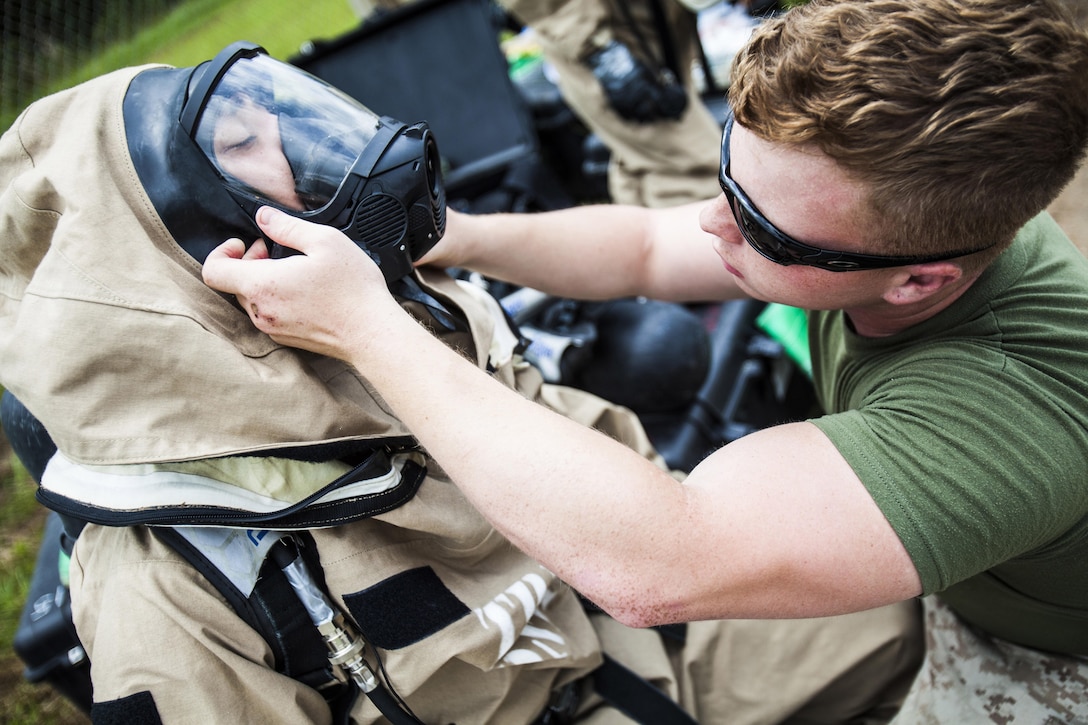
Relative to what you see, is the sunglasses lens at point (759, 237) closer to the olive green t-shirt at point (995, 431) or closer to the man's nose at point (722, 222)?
the man's nose at point (722, 222)

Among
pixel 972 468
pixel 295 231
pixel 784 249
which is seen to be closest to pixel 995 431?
pixel 972 468

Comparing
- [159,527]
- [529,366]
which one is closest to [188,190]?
[159,527]

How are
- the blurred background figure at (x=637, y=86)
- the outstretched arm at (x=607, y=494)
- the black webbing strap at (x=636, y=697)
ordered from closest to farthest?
1. the outstretched arm at (x=607, y=494)
2. the black webbing strap at (x=636, y=697)
3. the blurred background figure at (x=637, y=86)

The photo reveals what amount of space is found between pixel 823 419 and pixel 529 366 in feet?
2.49

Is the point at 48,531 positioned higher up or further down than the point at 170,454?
further down

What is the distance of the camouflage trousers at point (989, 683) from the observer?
5.43ft

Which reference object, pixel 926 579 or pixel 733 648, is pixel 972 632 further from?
pixel 926 579

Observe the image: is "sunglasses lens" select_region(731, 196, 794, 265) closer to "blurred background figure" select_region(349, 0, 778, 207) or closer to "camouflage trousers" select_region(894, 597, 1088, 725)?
"camouflage trousers" select_region(894, 597, 1088, 725)

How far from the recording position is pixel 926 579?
50.1 inches

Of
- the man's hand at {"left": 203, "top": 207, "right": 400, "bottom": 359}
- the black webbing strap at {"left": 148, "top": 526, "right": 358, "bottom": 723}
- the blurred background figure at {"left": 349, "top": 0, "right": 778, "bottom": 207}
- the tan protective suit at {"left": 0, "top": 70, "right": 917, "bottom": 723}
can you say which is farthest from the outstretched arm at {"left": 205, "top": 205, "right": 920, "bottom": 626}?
the blurred background figure at {"left": 349, "top": 0, "right": 778, "bottom": 207}

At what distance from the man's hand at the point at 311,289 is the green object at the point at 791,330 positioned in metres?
1.99

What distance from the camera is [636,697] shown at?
1728 millimetres

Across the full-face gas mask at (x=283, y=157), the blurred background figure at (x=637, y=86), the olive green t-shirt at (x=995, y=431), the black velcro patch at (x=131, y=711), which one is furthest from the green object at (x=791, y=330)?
the black velcro patch at (x=131, y=711)

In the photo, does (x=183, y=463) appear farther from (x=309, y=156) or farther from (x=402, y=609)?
(x=309, y=156)
